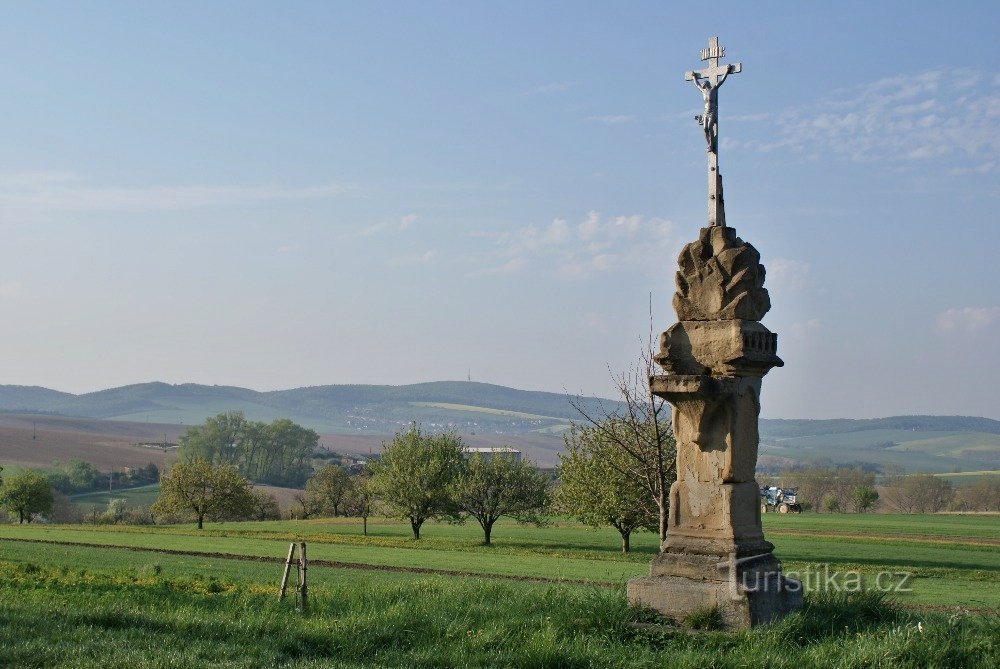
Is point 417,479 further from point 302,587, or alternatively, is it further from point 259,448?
point 259,448

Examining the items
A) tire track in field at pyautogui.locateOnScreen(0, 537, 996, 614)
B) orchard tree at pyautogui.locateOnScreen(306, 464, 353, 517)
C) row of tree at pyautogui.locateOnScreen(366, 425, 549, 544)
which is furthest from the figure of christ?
orchard tree at pyautogui.locateOnScreen(306, 464, 353, 517)

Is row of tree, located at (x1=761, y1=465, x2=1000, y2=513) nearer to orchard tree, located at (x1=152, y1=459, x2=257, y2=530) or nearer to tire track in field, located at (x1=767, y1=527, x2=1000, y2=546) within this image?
tire track in field, located at (x1=767, y1=527, x2=1000, y2=546)

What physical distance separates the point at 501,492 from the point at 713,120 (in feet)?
145

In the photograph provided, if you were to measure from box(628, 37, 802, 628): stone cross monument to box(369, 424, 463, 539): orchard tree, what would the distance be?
44.4m

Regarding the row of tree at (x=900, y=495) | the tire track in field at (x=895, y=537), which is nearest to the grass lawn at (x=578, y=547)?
the tire track in field at (x=895, y=537)

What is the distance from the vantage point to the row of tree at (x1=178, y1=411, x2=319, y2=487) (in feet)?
469

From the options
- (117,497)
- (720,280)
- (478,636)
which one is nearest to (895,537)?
(720,280)

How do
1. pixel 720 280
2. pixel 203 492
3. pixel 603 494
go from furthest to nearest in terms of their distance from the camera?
pixel 203 492 < pixel 603 494 < pixel 720 280

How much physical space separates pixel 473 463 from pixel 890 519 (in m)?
36.7

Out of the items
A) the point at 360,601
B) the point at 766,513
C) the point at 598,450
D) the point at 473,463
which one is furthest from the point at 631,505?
the point at 766,513

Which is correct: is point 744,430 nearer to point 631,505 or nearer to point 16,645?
point 16,645

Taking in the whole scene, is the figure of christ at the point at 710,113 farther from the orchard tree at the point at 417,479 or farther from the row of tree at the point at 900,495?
the row of tree at the point at 900,495

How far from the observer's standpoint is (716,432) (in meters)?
11.8

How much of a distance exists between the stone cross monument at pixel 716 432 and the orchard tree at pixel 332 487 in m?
65.5
